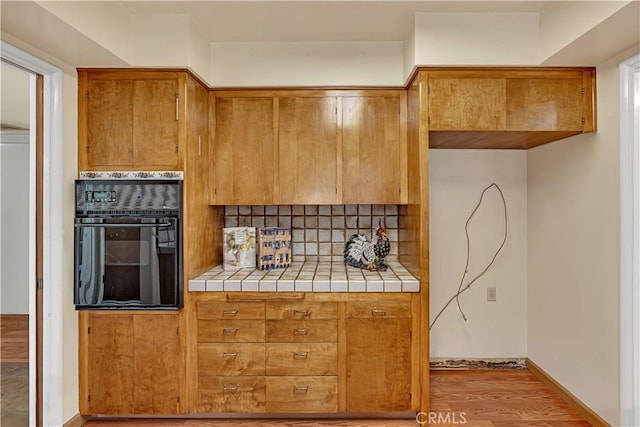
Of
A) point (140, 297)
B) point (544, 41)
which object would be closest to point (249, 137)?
point (140, 297)

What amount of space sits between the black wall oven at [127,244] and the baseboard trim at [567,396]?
251 centimetres

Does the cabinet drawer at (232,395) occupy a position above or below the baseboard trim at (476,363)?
above

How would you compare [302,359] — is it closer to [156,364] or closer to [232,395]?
[232,395]

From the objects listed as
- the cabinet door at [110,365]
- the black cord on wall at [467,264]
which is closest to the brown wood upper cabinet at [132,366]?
the cabinet door at [110,365]

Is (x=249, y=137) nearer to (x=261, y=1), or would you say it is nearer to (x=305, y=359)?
(x=261, y=1)

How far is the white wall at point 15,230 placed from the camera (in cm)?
209

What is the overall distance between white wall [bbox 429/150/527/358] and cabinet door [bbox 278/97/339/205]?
2.87 feet

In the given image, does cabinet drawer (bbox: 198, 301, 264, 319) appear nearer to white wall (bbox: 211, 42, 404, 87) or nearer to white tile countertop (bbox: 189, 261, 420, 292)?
white tile countertop (bbox: 189, 261, 420, 292)

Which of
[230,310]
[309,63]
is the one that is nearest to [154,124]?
[309,63]

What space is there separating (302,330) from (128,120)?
64.4 inches

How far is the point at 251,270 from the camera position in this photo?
8.50 ft

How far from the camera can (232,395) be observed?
2273 mm

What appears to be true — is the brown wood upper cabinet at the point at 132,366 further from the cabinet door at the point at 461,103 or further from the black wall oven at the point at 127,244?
the cabinet door at the point at 461,103

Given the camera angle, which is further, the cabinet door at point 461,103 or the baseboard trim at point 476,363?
the baseboard trim at point 476,363
